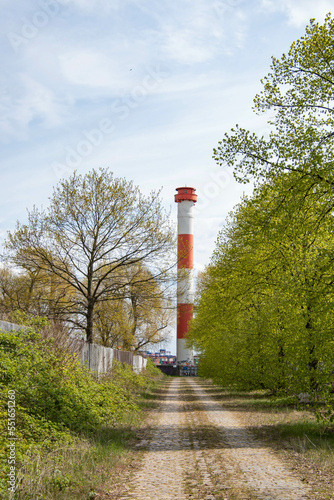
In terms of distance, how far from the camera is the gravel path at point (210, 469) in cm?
648

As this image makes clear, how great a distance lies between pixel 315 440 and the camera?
33.9ft

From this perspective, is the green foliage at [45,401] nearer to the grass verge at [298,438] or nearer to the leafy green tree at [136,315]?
the grass verge at [298,438]

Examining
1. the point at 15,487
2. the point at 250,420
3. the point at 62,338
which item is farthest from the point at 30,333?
the point at 250,420

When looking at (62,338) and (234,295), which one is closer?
(62,338)

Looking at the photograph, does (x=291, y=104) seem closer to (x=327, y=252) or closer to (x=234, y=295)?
(x=327, y=252)

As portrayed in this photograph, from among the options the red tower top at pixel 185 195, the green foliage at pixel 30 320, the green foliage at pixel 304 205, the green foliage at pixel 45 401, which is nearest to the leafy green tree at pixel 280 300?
the green foliage at pixel 304 205

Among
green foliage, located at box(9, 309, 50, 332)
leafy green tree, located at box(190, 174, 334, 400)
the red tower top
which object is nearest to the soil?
leafy green tree, located at box(190, 174, 334, 400)

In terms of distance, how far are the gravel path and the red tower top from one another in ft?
156

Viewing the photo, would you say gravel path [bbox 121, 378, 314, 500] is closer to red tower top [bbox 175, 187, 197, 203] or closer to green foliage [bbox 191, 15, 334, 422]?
green foliage [bbox 191, 15, 334, 422]

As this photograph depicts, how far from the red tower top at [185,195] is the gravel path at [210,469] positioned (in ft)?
156

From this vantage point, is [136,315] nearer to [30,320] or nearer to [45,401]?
[30,320]

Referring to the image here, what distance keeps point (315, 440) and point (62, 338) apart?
6.97 m

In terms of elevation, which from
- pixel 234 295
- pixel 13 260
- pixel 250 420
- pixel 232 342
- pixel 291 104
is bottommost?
pixel 250 420

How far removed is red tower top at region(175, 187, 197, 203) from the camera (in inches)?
2330
